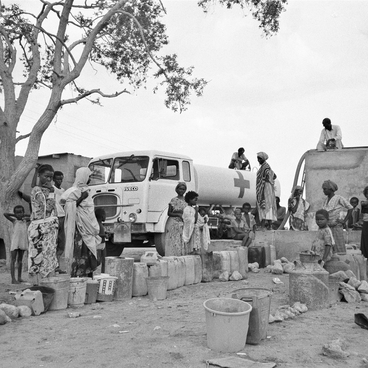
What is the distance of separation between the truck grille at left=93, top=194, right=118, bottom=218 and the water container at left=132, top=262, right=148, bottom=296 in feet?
9.86

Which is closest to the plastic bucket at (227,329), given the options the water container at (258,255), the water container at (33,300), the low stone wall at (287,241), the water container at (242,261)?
the water container at (33,300)

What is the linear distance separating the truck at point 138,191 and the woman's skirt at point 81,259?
2.57 meters

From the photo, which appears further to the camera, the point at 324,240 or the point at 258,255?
the point at 258,255

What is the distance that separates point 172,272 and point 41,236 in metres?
2.04

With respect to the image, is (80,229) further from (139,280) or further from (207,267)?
(207,267)

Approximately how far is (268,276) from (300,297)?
2488mm

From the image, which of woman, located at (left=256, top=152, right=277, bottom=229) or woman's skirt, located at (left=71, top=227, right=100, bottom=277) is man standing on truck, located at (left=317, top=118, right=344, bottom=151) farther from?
woman's skirt, located at (left=71, top=227, right=100, bottom=277)

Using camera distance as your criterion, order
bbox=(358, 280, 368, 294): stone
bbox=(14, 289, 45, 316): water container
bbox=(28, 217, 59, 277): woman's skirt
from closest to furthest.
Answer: bbox=(14, 289, 45, 316): water container → bbox=(28, 217, 59, 277): woman's skirt → bbox=(358, 280, 368, 294): stone

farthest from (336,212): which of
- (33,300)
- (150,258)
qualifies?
(33,300)

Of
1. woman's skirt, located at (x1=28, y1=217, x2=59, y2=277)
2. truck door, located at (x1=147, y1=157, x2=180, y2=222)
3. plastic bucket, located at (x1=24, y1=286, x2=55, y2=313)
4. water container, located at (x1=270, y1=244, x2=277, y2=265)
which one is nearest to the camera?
plastic bucket, located at (x1=24, y1=286, x2=55, y2=313)

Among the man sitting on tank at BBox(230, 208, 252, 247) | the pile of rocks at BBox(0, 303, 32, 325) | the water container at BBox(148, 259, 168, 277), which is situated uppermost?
the man sitting on tank at BBox(230, 208, 252, 247)

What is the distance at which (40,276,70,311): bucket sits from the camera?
16.1 ft

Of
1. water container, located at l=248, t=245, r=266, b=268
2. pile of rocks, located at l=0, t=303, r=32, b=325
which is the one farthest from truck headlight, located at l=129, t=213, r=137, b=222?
pile of rocks, located at l=0, t=303, r=32, b=325

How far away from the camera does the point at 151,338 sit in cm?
372
